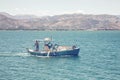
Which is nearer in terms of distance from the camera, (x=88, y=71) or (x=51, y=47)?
(x=88, y=71)

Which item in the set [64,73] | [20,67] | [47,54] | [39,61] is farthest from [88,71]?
[47,54]

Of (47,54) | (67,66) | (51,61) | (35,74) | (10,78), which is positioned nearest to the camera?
(10,78)

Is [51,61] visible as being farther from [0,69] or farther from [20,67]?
[0,69]

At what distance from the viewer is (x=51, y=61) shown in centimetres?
8344

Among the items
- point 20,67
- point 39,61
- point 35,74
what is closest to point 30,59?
point 39,61

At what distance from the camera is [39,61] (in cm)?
8362

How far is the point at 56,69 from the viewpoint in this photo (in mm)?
70062

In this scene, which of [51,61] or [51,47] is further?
[51,47]

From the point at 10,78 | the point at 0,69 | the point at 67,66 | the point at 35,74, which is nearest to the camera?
the point at 10,78

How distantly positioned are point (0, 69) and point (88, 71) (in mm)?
17748

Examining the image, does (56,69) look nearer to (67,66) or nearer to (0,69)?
(67,66)

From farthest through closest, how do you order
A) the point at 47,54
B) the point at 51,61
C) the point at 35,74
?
the point at 47,54 < the point at 51,61 < the point at 35,74

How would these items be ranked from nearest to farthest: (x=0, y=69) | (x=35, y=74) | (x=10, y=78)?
(x=10, y=78)
(x=35, y=74)
(x=0, y=69)

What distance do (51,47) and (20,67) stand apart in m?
19.8
